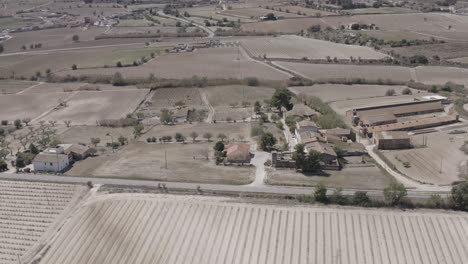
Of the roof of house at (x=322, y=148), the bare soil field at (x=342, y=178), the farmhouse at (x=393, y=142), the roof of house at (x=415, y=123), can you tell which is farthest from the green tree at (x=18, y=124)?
the farmhouse at (x=393, y=142)

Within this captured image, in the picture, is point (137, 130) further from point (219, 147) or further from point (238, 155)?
point (238, 155)

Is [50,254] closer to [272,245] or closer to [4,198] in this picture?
[4,198]

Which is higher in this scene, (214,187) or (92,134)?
(214,187)

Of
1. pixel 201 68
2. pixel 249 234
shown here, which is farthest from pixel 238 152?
pixel 201 68

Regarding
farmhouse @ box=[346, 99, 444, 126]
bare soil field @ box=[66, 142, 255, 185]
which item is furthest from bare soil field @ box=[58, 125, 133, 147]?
farmhouse @ box=[346, 99, 444, 126]

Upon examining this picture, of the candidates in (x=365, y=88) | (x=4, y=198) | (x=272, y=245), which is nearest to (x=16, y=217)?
(x=4, y=198)

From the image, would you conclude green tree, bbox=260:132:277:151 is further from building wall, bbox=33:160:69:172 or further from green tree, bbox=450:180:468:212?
building wall, bbox=33:160:69:172
